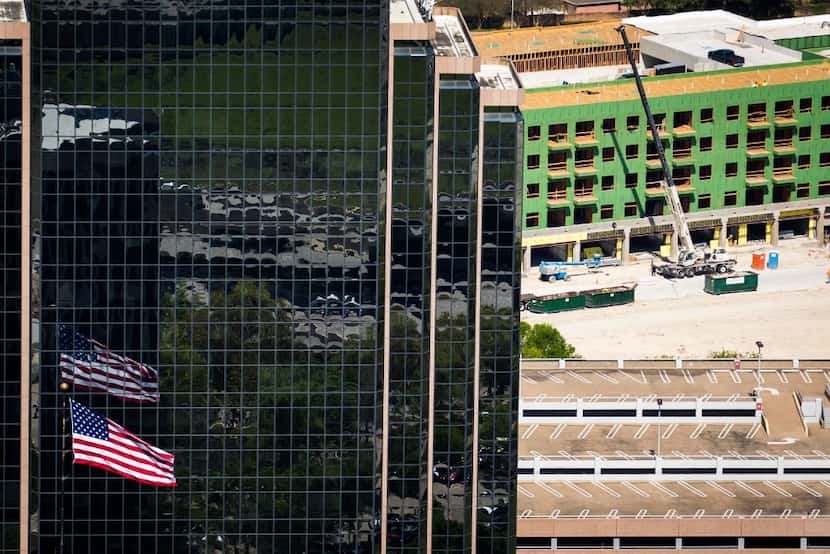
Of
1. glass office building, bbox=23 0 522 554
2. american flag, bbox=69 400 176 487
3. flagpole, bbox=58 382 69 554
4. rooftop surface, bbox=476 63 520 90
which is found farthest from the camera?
rooftop surface, bbox=476 63 520 90

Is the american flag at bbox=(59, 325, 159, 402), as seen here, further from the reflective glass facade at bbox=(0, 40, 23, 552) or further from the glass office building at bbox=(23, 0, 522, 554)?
the reflective glass facade at bbox=(0, 40, 23, 552)

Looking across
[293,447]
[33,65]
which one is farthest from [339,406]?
[33,65]

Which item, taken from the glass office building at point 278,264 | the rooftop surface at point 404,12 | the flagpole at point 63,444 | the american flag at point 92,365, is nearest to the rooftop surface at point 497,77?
the glass office building at point 278,264

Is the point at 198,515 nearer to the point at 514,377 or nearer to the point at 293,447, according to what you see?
the point at 293,447

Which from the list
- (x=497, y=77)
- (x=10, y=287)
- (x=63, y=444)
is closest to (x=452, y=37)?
(x=497, y=77)

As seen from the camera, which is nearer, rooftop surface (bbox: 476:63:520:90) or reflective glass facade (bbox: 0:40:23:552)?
reflective glass facade (bbox: 0:40:23:552)

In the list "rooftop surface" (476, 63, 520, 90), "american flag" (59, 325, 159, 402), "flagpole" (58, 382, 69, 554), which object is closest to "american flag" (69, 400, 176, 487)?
"flagpole" (58, 382, 69, 554)

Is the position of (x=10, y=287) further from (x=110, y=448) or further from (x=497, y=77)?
(x=497, y=77)
